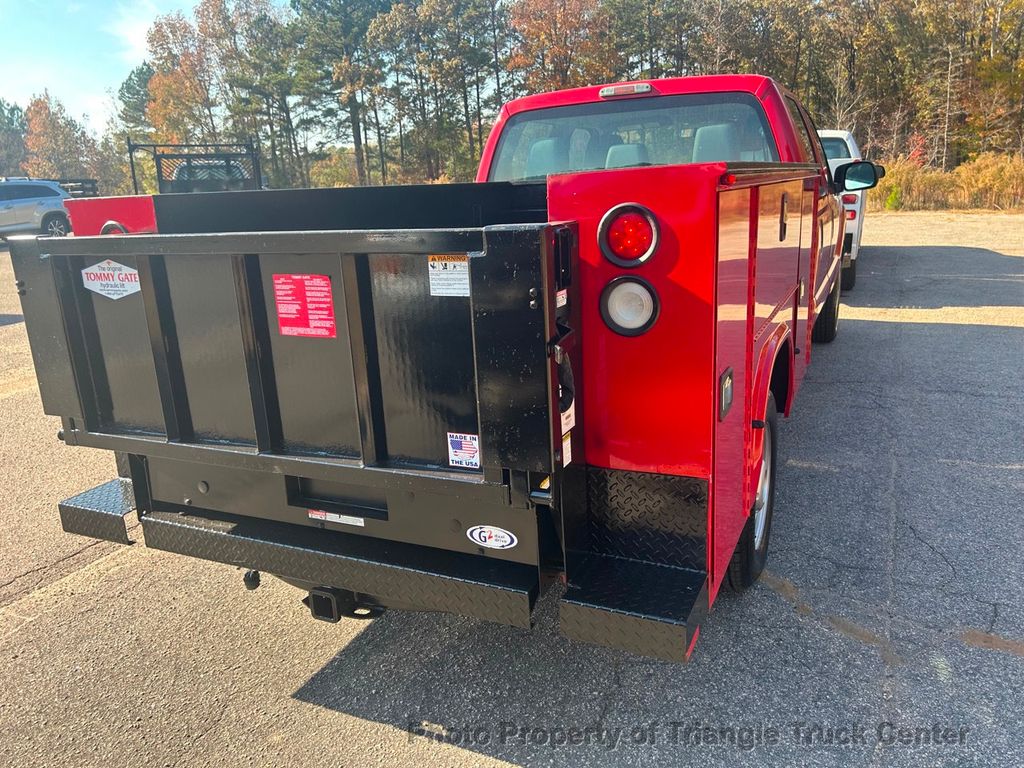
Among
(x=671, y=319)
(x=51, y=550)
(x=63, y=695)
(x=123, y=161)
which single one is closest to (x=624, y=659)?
(x=671, y=319)

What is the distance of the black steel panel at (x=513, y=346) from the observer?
72.7 inches

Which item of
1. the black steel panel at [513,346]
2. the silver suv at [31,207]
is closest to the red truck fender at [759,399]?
the black steel panel at [513,346]

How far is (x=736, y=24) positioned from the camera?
136 feet

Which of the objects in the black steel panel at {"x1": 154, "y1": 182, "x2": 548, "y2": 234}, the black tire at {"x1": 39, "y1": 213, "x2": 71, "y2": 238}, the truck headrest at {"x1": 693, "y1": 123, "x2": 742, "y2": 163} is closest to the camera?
the black steel panel at {"x1": 154, "y1": 182, "x2": 548, "y2": 234}

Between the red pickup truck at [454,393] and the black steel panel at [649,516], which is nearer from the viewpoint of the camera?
the red pickup truck at [454,393]

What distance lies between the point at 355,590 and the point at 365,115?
48.2m

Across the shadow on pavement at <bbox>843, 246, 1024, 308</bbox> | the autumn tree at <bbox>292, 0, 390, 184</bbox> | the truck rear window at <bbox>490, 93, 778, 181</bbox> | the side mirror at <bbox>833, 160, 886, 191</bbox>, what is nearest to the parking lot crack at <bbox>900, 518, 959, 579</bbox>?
the truck rear window at <bbox>490, 93, 778, 181</bbox>

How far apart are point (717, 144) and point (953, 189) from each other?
23.0 metres

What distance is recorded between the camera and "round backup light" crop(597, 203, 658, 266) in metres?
1.93

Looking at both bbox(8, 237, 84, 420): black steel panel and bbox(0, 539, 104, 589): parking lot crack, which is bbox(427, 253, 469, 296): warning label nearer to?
bbox(8, 237, 84, 420): black steel panel

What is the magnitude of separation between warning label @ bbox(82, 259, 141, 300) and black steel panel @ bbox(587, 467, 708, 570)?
5.22 ft

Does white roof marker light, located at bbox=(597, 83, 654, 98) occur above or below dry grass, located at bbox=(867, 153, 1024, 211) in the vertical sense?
above

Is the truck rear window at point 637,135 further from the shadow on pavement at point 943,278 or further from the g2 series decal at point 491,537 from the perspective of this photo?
the shadow on pavement at point 943,278

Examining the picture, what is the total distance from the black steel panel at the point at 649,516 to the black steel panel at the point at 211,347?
1137 millimetres
